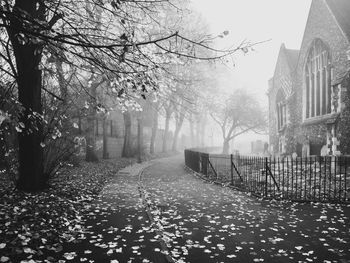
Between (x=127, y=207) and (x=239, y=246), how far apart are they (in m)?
A: 4.05

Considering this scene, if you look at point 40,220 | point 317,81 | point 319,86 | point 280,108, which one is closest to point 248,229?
point 40,220

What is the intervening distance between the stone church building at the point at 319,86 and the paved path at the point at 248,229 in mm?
9226

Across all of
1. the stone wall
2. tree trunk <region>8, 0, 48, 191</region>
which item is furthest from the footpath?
the stone wall

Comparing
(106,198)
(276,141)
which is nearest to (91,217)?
(106,198)

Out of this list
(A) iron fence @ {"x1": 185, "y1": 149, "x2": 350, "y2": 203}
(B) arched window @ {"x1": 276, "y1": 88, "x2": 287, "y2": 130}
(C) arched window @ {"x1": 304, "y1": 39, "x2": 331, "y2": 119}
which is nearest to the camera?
(A) iron fence @ {"x1": 185, "y1": 149, "x2": 350, "y2": 203}

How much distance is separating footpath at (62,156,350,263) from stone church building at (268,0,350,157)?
9.16 meters

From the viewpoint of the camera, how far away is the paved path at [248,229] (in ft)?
16.8

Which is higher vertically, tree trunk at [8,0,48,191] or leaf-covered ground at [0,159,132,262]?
tree trunk at [8,0,48,191]

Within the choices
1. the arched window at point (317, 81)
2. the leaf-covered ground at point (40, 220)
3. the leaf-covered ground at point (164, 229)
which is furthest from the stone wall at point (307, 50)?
the leaf-covered ground at point (40, 220)

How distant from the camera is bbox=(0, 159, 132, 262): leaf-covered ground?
4.76 meters

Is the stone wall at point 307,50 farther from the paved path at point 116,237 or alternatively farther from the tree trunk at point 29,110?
the tree trunk at point 29,110

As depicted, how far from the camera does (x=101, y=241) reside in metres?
5.62

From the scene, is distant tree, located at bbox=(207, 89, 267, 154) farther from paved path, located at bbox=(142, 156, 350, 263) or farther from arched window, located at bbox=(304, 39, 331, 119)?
paved path, located at bbox=(142, 156, 350, 263)

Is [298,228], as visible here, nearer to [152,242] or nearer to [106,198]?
[152,242]
